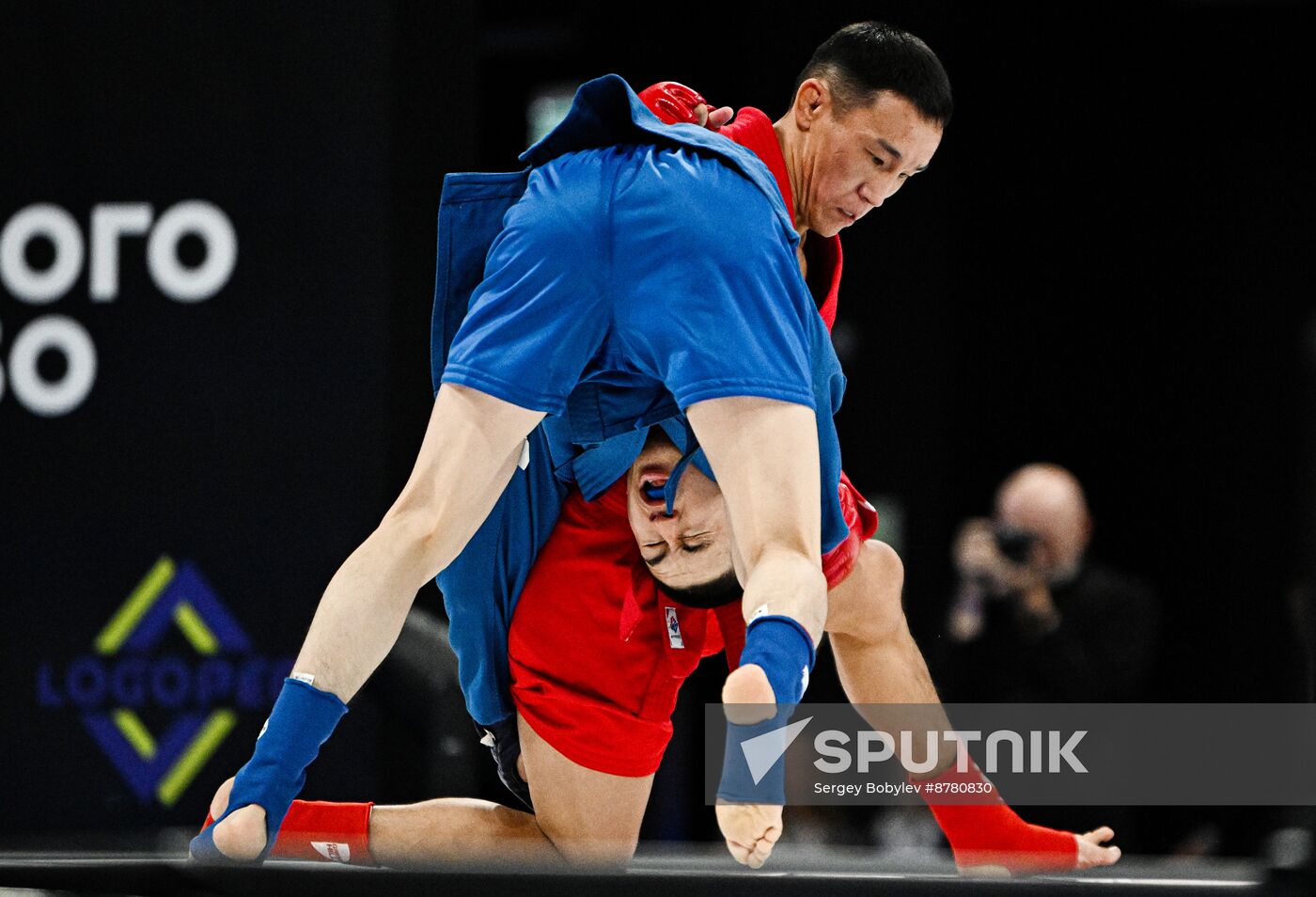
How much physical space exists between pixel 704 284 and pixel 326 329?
182 cm

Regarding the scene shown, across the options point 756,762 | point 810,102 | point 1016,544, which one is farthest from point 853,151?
point 1016,544

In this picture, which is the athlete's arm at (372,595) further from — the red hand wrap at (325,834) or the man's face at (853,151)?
the man's face at (853,151)

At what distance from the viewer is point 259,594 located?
3770 mm

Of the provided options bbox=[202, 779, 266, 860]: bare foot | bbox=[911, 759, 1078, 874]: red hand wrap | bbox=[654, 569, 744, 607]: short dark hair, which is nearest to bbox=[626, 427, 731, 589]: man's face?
bbox=[654, 569, 744, 607]: short dark hair

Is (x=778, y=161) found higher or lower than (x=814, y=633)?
higher

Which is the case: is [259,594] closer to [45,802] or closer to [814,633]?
[45,802]

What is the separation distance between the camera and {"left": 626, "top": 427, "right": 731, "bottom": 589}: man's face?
2.55m

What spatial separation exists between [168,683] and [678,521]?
5.53 ft

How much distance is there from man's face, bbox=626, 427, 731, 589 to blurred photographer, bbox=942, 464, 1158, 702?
5.15ft

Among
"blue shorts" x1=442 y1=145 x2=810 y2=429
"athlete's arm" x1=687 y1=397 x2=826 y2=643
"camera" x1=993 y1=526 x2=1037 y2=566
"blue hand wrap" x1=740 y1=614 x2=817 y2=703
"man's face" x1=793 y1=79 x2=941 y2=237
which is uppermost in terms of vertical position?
"man's face" x1=793 y1=79 x2=941 y2=237

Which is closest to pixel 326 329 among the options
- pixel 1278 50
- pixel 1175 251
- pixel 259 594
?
pixel 259 594

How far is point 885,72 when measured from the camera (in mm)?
2646

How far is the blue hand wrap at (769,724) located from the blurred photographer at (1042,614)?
215 centimetres
